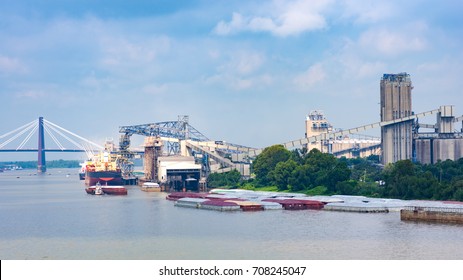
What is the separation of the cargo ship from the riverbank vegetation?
14.1 meters

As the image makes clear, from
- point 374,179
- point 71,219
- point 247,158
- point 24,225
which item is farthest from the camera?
point 247,158

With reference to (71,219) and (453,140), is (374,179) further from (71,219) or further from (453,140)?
(71,219)

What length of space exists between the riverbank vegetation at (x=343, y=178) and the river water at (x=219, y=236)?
7971 millimetres

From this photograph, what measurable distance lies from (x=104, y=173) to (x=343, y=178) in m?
40.5

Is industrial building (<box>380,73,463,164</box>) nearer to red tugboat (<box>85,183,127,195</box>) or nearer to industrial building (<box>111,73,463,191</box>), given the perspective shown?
industrial building (<box>111,73,463,191</box>)

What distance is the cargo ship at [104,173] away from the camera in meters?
A: 95.9

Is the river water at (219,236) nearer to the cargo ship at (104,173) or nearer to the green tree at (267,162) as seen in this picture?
the green tree at (267,162)

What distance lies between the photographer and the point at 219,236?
36531 mm

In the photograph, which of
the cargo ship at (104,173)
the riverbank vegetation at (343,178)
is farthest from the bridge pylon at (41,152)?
the riverbank vegetation at (343,178)

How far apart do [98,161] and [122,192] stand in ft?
102

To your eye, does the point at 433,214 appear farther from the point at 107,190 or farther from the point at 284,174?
the point at 107,190
